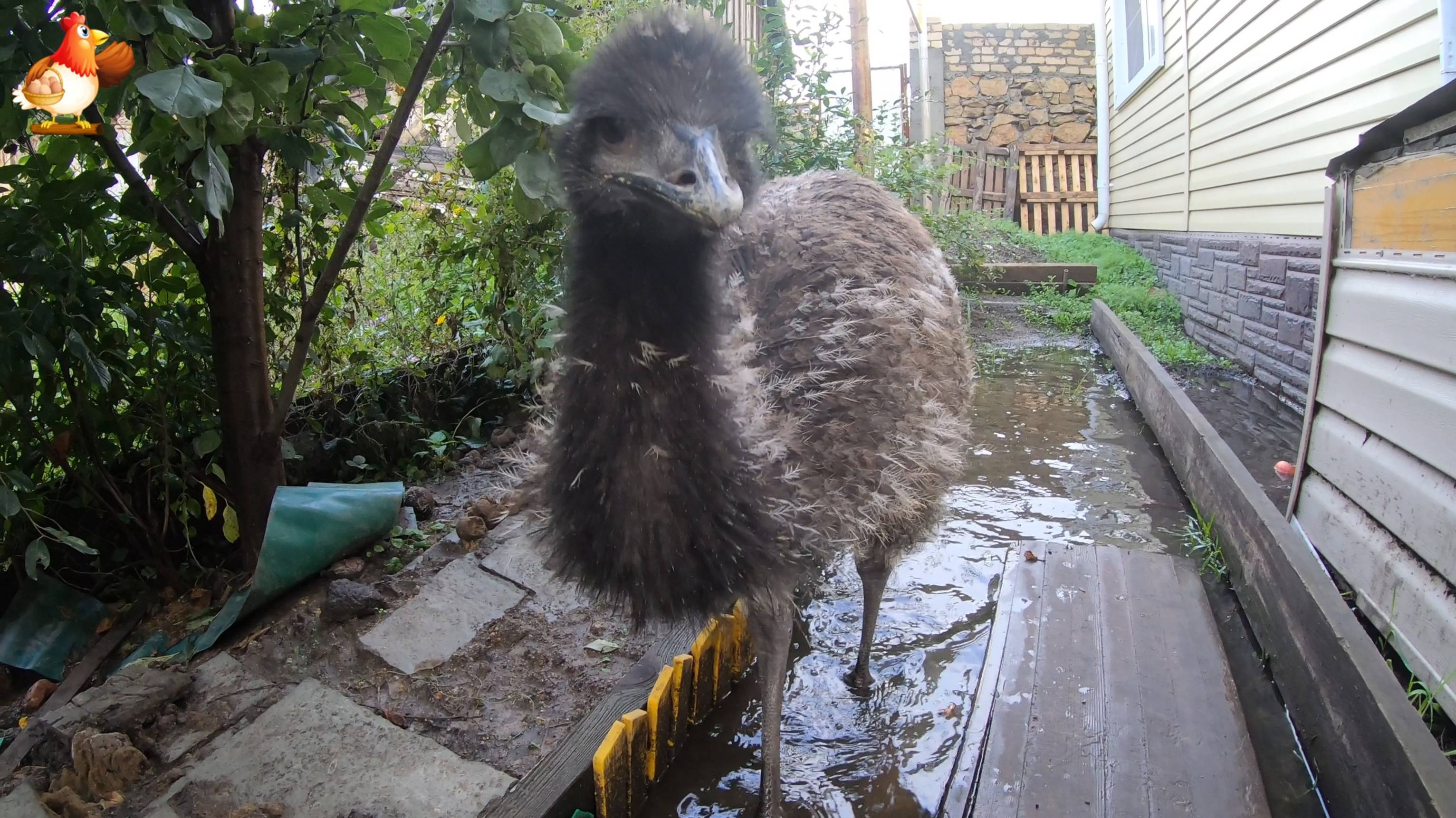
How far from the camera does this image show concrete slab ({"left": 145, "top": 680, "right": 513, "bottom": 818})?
233 centimetres

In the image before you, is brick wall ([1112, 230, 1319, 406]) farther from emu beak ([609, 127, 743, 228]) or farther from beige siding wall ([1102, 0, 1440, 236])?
emu beak ([609, 127, 743, 228])

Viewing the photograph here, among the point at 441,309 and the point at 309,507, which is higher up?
the point at 441,309

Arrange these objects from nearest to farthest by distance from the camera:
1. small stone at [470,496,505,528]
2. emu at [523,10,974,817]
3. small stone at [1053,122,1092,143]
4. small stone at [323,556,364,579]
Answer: emu at [523,10,974,817] < small stone at [323,556,364,579] < small stone at [470,496,505,528] < small stone at [1053,122,1092,143]

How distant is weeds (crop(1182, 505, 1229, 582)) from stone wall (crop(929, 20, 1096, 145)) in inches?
529

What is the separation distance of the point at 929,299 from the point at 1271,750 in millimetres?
1838

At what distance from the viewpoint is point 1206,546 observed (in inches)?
155

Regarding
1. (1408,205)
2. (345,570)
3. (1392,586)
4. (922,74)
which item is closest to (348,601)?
(345,570)

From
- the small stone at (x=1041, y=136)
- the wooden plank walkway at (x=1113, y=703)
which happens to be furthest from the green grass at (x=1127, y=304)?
the small stone at (x=1041, y=136)

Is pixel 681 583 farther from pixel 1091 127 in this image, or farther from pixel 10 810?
pixel 1091 127

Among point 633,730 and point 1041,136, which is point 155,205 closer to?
point 633,730

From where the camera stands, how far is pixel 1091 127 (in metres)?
16.0

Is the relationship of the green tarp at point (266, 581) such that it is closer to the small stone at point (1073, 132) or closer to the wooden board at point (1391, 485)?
the wooden board at point (1391, 485)

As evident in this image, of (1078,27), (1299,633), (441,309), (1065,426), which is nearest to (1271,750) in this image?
(1299,633)

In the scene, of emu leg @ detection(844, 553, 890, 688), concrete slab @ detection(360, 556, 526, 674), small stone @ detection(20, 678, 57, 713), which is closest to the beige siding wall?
emu leg @ detection(844, 553, 890, 688)
